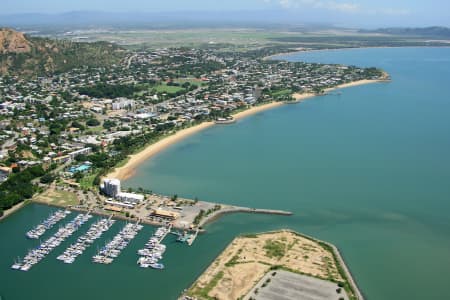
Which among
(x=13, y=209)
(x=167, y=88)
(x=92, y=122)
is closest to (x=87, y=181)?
(x=13, y=209)

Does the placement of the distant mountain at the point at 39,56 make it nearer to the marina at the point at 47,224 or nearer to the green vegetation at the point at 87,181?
the green vegetation at the point at 87,181

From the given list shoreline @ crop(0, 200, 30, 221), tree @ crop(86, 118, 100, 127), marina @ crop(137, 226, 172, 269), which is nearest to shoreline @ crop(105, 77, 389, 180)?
shoreline @ crop(0, 200, 30, 221)

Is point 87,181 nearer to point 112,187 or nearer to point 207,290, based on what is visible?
point 112,187

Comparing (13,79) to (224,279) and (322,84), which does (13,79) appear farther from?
(224,279)

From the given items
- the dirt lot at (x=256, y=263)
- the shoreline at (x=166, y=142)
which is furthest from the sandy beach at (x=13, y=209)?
the dirt lot at (x=256, y=263)

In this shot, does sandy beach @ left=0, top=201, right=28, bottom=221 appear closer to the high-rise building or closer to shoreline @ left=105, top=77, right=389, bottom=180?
the high-rise building

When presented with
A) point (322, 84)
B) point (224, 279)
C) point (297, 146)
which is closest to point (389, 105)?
point (322, 84)
